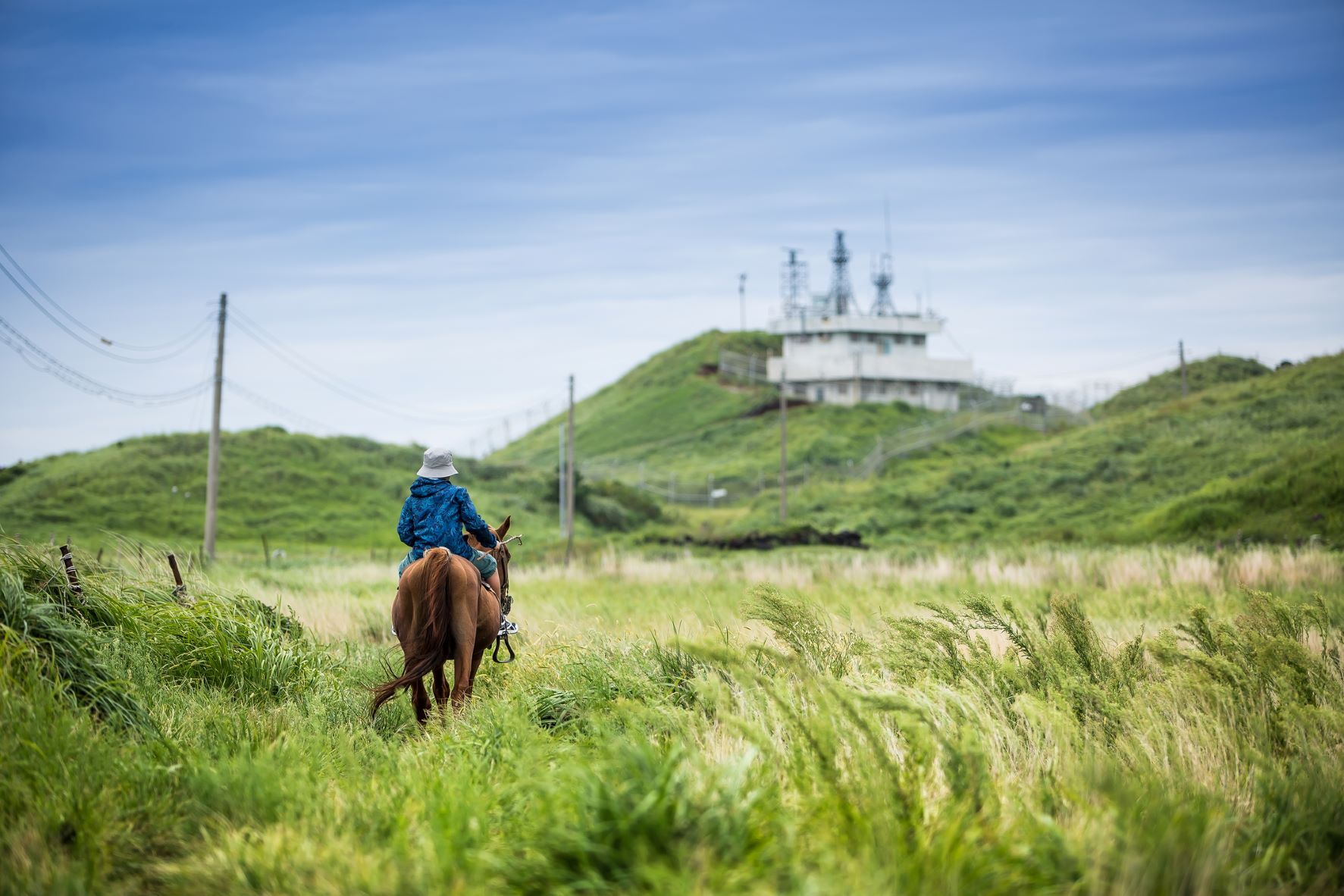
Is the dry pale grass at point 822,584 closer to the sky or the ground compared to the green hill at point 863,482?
closer to the ground

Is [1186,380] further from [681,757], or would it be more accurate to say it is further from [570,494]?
[681,757]

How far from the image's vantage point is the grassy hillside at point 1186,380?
82688 millimetres

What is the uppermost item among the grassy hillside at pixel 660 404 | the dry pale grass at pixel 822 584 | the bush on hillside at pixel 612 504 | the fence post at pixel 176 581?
the grassy hillside at pixel 660 404

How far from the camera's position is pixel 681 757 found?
17.5ft

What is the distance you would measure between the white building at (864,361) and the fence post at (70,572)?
76487mm

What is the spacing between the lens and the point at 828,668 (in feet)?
26.7

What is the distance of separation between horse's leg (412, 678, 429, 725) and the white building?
7578 centimetres

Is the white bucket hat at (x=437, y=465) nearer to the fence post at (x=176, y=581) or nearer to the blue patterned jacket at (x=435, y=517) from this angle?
the blue patterned jacket at (x=435, y=517)

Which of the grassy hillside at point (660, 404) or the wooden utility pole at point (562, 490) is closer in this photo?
the wooden utility pole at point (562, 490)

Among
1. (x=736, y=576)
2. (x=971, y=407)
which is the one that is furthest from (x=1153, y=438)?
(x=736, y=576)

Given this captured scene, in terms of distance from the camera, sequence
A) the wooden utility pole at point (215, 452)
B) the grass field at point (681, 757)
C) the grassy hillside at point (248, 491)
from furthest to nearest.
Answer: the grassy hillside at point (248, 491) → the wooden utility pole at point (215, 452) → the grass field at point (681, 757)

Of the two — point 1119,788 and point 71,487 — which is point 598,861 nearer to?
point 1119,788

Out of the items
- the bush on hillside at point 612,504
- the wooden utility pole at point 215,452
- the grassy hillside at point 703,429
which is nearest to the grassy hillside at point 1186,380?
the grassy hillside at point 703,429

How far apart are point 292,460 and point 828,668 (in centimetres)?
5598
